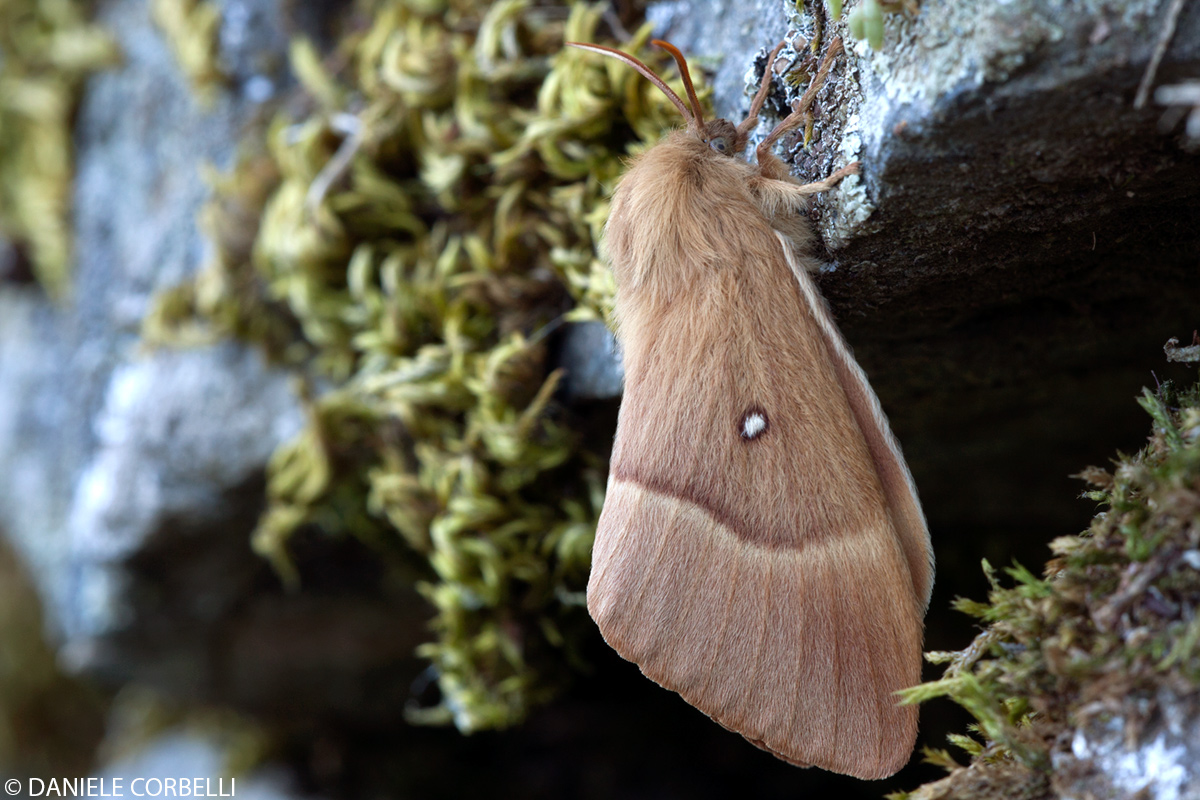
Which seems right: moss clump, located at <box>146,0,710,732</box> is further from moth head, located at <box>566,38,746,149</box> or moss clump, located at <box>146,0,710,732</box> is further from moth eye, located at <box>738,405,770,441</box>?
moth eye, located at <box>738,405,770,441</box>

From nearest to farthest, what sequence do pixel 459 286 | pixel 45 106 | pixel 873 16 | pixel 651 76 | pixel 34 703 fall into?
pixel 873 16, pixel 651 76, pixel 459 286, pixel 45 106, pixel 34 703

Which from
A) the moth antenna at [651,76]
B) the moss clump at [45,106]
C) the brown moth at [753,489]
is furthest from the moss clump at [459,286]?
the moss clump at [45,106]

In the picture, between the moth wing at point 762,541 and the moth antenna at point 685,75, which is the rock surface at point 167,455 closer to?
the moth wing at point 762,541

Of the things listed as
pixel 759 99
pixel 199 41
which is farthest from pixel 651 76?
pixel 199 41

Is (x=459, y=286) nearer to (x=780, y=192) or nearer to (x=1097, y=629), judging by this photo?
(x=780, y=192)

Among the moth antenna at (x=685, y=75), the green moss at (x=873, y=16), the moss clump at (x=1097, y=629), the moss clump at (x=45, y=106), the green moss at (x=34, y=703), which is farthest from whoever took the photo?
the green moss at (x=34, y=703)

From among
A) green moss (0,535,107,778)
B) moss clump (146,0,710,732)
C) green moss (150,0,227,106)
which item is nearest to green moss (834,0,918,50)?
moss clump (146,0,710,732)
